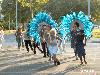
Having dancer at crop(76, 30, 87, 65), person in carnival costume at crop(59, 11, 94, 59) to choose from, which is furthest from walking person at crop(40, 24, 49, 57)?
dancer at crop(76, 30, 87, 65)

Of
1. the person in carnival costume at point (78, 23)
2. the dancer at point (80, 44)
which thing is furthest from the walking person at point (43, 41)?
the dancer at point (80, 44)

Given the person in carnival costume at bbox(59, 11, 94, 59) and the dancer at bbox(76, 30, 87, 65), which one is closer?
the dancer at bbox(76, 30, 87, 65)

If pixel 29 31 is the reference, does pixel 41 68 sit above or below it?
below

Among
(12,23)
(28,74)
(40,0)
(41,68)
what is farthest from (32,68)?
(12,23)

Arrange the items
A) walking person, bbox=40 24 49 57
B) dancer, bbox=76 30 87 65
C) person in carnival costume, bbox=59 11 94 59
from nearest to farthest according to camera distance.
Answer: dancer, bbox=76 30 87 65
walking person, bbox=40 24 49 57
person in carnival costume, bbox=59 11 94 59

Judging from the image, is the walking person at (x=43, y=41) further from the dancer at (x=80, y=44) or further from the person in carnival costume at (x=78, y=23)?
the dancer at (x=80, y=44)

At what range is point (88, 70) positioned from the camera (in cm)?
1570

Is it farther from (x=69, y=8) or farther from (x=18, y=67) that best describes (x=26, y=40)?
(x=69, y=8)

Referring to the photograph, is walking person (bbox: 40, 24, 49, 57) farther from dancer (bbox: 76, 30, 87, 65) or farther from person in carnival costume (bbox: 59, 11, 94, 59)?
dancer (bbox: 76, 30, 87, 65)

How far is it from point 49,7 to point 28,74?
6111cm

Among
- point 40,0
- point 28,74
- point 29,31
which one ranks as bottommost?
point 28,74

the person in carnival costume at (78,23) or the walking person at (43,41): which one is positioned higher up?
the person in carnival costume at (78,23)

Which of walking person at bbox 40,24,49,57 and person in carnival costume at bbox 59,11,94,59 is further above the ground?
person in carnival costume at bbox 59,11,94,59

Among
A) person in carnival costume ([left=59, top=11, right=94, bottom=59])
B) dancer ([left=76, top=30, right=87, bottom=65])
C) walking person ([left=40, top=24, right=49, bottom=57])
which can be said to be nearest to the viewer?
dancer ([left=76, top=30, right=87, bottom=65])
